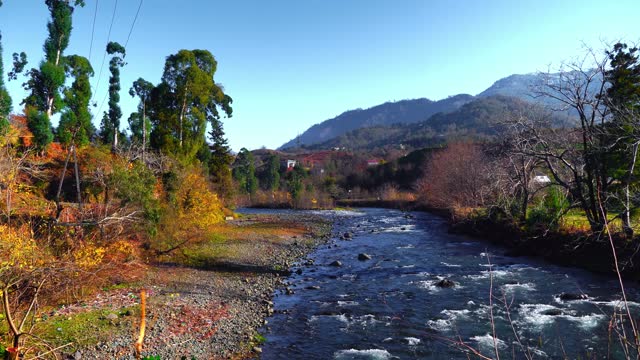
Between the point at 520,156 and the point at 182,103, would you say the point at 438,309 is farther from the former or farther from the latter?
the point at 182,103

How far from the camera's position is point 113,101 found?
1490 inches

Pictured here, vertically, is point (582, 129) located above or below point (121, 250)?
above

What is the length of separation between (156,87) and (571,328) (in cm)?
2987

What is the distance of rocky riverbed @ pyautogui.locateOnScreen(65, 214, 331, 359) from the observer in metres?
11.2

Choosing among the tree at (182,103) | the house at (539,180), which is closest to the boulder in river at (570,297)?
the house at (539,180)

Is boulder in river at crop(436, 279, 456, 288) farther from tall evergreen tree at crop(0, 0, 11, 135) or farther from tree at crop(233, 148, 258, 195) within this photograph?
tree at crop(233, 148, 258, 195)

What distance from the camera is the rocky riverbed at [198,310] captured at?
1123 cm

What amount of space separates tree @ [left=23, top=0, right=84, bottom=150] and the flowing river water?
18.6m

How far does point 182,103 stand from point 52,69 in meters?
8.60

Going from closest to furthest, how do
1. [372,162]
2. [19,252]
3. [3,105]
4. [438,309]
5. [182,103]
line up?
[19,252], [438,309], [3,105], [182,103], [372,162]

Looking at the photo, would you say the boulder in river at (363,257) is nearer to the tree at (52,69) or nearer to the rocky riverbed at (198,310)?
the rocky riverbed at (198,310)

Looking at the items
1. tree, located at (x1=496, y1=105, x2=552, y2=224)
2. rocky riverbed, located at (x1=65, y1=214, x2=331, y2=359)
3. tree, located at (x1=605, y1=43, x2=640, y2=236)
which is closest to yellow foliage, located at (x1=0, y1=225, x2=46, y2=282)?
rocky riverbed, located at (x1=65, y1=214, x2=331, y2=359)

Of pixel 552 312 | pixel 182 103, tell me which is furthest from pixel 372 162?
pixel 552 312

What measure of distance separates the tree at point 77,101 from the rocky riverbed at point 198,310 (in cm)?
1427
